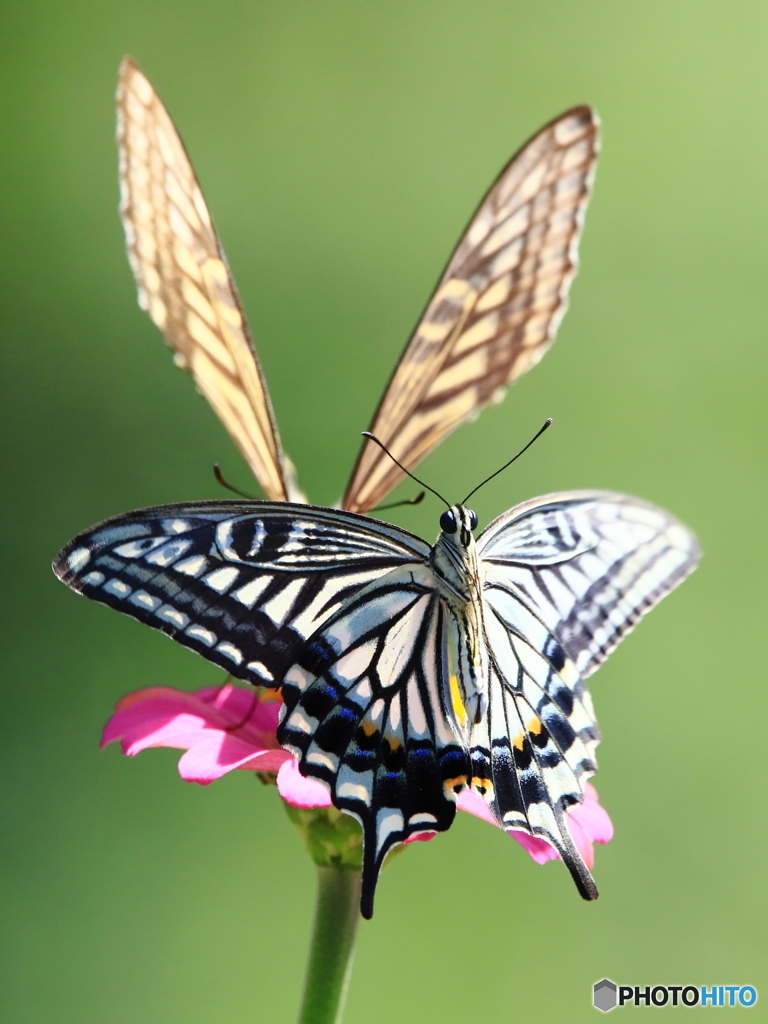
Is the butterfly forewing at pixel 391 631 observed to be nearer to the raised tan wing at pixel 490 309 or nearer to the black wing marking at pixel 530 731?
the black wing marking at pixel 530 731

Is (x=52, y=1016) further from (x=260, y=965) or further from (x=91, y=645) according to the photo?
(x=91, y=645)

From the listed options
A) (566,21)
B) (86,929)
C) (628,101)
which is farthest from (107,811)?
(566,21)

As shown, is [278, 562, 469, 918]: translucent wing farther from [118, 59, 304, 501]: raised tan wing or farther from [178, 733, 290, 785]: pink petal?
[118, 59, 304, 501]: raised tan wing

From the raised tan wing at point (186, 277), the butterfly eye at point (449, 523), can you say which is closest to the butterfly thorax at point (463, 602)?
the butterfly eye at point (449, 523)

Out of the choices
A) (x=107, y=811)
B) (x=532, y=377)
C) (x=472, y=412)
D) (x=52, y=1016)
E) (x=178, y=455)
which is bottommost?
(x=52, y=1016)

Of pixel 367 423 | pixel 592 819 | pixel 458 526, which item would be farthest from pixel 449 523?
pixel 367 423
